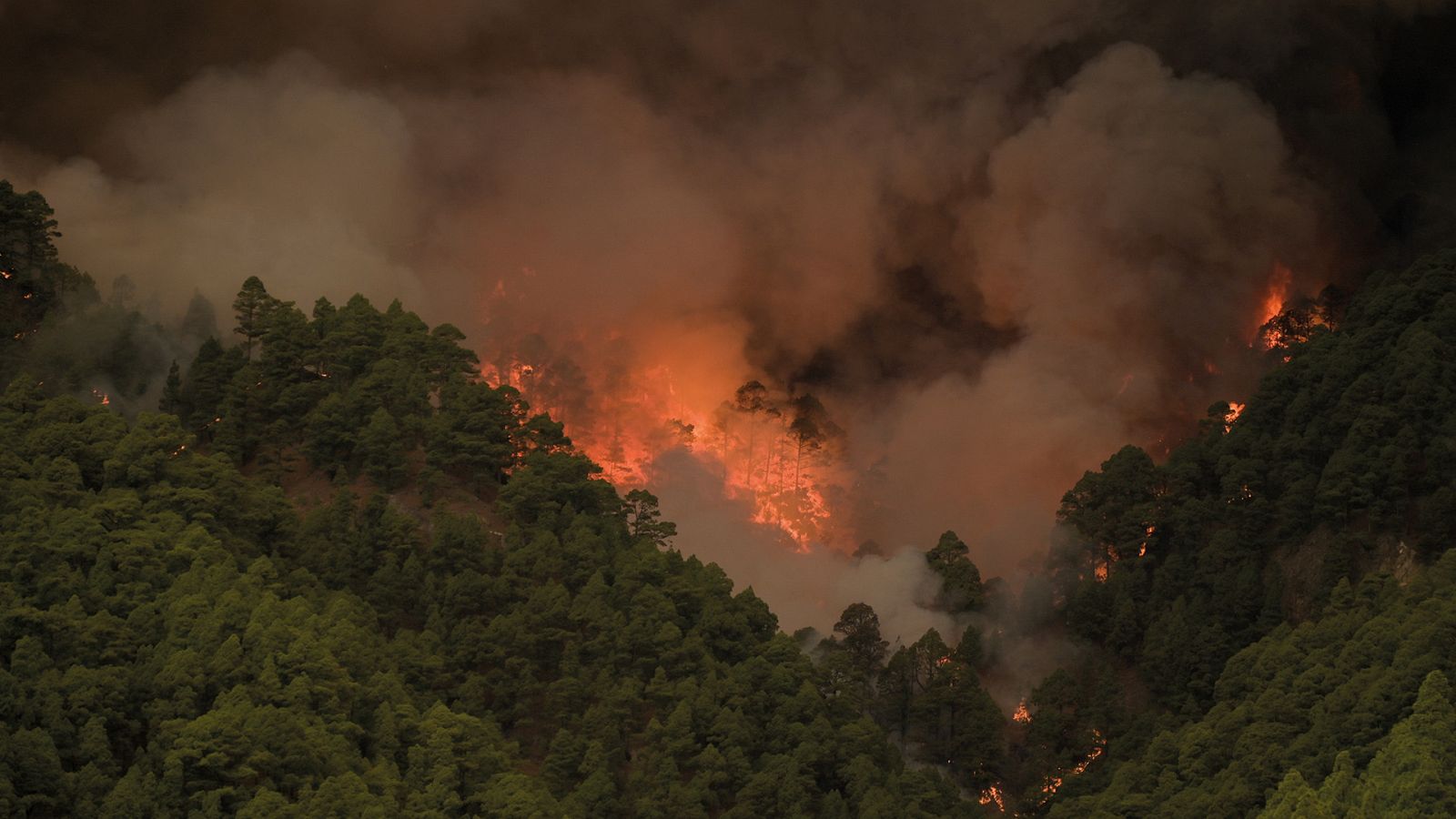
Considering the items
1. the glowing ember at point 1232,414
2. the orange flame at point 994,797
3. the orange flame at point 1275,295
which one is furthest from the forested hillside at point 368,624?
the orange flame at point 1275,295

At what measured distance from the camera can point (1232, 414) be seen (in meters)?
123

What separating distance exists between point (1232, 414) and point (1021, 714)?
1943 cm

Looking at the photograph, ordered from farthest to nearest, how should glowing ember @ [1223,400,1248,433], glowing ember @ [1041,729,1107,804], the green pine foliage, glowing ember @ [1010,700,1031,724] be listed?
1. glowing ember @ [1223,400,1248,433]
2. glowing ember @ [1010,700,1031,724]
3. glowing ember @ [1041,729,1107,804]
4. the green pine foliage

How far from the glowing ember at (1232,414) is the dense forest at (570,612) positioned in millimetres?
578

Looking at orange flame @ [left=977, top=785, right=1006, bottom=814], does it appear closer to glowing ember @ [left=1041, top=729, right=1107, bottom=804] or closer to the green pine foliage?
the green pine foliage

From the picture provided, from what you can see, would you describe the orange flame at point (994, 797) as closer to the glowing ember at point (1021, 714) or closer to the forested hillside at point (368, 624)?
the glowing ember at point (1021, 714)

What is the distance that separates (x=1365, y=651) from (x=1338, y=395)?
1572 cm

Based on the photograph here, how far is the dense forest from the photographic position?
85.7m

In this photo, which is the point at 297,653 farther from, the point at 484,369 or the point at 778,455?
the point at 778,455

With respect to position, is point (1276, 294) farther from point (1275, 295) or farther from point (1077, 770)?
point (1077, 770)

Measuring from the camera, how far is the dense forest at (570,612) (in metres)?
85.7

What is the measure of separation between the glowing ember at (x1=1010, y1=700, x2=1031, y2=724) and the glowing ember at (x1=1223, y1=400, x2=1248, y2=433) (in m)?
12.6

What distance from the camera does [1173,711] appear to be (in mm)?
104625

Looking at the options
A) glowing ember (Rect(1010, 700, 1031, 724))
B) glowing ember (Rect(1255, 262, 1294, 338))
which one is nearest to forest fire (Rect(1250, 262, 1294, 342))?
glowing ember (Rect(1255, 262, 1294, 338))
